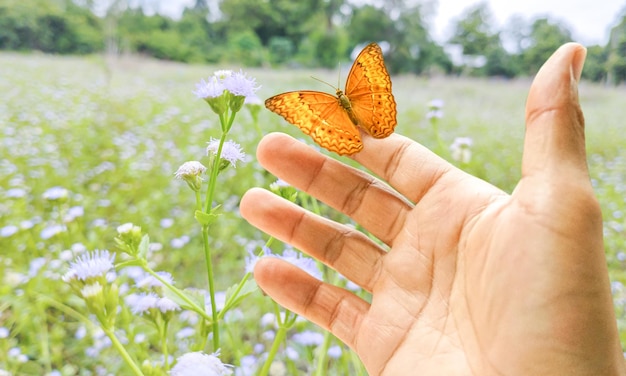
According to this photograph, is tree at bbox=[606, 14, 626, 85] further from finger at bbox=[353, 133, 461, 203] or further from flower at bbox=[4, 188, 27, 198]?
flower at bbox=[4, 188, 27, 198]

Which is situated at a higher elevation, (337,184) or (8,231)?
(337,184)

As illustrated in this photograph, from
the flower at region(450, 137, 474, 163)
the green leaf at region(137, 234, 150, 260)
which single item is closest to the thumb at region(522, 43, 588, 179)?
the green leaf at region(137, 234, 150, 260)

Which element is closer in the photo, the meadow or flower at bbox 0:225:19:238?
the meadow

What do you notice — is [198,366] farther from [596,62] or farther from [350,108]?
[596,62]

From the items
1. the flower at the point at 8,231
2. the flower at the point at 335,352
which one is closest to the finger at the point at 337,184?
the flower at the point at 335,352

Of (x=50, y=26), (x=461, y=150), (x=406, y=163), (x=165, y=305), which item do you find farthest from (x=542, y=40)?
(x=50, y=26)

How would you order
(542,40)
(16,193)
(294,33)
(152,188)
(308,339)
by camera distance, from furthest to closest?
1. (294,33)
2. (542,40)
3. (152,188)
4. (16,193)
5. (308,339)
